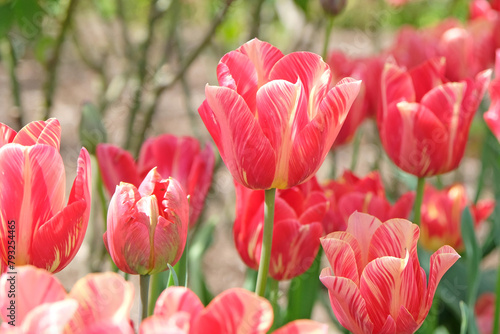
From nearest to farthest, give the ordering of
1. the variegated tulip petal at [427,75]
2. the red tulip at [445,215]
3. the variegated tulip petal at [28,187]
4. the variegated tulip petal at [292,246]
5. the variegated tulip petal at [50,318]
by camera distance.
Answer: the variegated tulip petal at [50,318], the variegated tulip petal at [28,187], the variegated tulip petal at [292,246], the variegated tulip petal at [427,75], the red tulip at [445,215]

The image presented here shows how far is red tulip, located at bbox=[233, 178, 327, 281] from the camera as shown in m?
0.57

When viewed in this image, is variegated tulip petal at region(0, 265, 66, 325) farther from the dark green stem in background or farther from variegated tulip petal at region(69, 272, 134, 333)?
the dark green stem in background

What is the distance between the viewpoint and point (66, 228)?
0.43 m

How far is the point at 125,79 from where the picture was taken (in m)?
1.48

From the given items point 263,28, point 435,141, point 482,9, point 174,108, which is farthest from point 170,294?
point 174,108

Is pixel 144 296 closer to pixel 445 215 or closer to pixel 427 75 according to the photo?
pixel 427 75

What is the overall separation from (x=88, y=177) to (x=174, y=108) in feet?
9.04

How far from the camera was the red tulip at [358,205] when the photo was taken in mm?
633

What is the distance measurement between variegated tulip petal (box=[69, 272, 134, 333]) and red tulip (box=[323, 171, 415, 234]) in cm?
33

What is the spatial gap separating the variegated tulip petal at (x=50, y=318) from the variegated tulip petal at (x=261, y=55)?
262 mm

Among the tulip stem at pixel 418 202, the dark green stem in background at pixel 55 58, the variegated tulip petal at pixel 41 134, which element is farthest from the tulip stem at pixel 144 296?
the dark green stem in background at pixel 55 58

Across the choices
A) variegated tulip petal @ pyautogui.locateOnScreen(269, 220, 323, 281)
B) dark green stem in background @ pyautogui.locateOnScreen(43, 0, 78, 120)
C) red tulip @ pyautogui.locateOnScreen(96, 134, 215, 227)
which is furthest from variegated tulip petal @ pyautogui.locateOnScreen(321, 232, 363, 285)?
dark green stem in background @ pyautogui.locateOnScreen(43, 0, 78, 120)

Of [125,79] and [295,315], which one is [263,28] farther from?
[295,315]

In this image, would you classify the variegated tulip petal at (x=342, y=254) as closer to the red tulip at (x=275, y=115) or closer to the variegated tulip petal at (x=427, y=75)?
the red tulip at (x=275, y=115)
